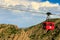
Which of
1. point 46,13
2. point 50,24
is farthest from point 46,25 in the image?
point 46,13

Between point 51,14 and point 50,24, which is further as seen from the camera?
point 50,24

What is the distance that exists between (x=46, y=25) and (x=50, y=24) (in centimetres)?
192

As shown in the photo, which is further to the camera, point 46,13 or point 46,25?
point 46,25

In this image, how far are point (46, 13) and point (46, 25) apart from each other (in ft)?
34.8

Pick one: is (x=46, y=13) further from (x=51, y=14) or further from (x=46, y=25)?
(x=46, y=25)

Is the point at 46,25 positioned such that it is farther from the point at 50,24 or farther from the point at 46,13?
the point at 46,13

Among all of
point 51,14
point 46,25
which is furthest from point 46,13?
point 46,25

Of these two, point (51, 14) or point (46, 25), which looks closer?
point (51, 14)

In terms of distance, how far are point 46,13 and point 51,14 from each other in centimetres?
148

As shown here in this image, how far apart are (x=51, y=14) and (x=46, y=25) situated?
10763 millimetres

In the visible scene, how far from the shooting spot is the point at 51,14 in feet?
298

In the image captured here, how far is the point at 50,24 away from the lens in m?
102

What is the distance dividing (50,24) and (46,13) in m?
Result: 11.9

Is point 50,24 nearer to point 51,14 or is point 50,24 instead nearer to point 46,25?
point 46,25
